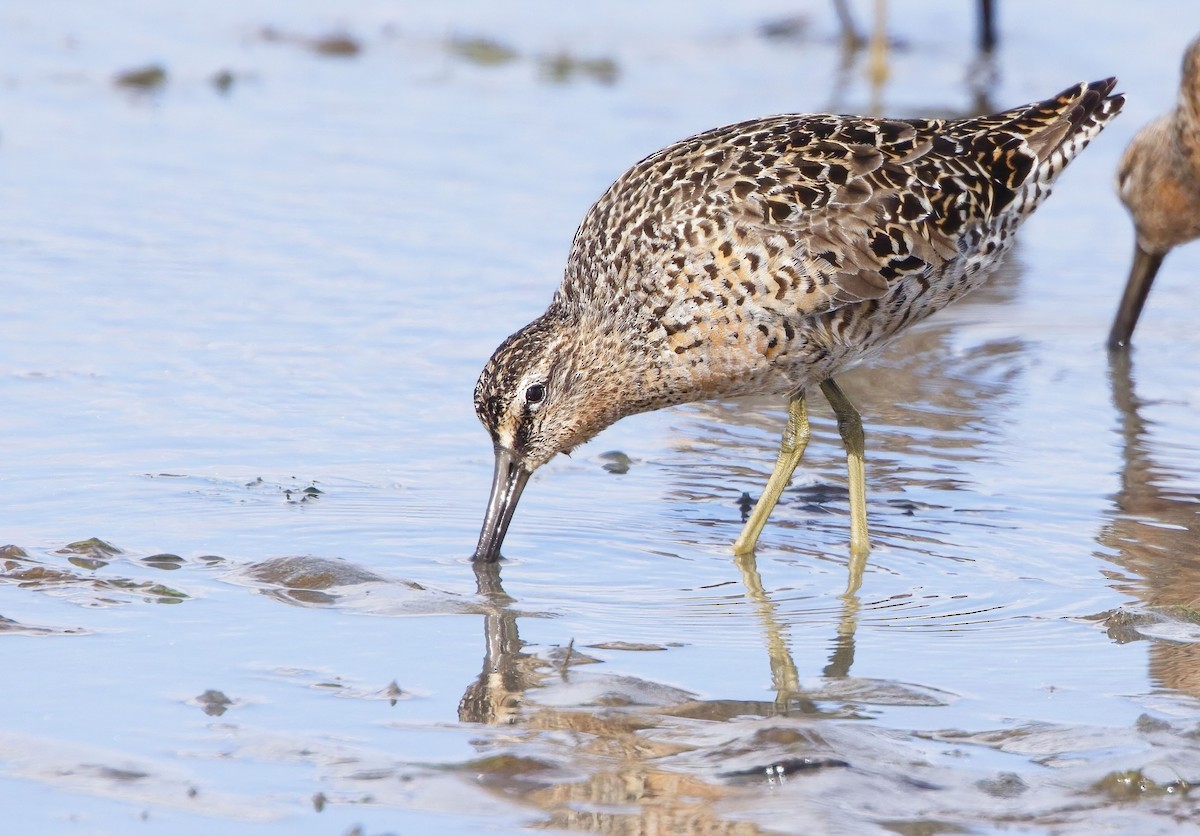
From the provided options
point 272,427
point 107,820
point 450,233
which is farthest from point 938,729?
point 450,233

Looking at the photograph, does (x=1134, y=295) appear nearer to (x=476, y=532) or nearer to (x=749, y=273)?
(x=749, y=273)

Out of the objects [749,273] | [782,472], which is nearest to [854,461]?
[782,472]

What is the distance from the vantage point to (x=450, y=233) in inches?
353

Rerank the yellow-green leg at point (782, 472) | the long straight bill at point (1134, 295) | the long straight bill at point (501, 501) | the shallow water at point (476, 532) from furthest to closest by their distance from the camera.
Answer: the long straight bill at point (1134, 295) → the yellow-green leg at point (782, 472) → the long straight bill at point (501, 501) → the shallow water at point (476, 532)

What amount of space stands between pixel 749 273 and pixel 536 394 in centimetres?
68

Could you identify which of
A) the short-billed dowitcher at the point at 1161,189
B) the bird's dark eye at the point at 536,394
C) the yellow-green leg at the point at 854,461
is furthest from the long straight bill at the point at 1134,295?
the bird's dark eye at the point at 536,394

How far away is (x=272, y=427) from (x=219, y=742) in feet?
8.39

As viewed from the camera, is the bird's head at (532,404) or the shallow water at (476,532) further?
the bird's head at (532,404)

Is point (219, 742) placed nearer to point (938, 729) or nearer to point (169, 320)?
point (938, 729)

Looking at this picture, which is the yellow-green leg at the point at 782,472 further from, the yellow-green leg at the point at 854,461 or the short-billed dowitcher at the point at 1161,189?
the short-billed dowitcher at the point at 1161,189

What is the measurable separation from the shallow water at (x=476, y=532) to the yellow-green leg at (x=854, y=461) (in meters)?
0.08

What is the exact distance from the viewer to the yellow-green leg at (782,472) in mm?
5438

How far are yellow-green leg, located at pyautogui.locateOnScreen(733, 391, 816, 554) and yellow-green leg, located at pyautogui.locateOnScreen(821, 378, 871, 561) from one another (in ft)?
0.13

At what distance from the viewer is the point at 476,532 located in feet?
17.8
